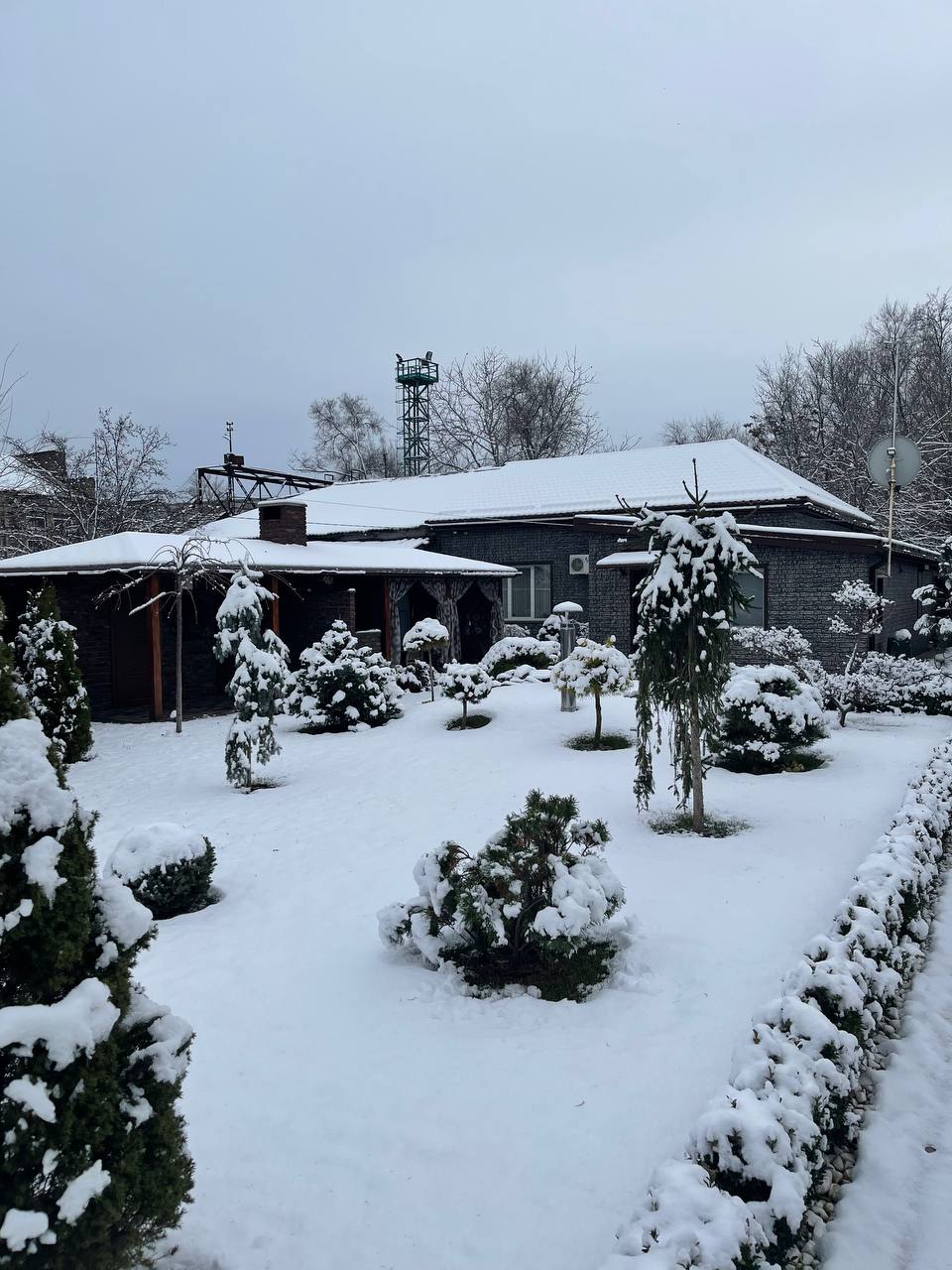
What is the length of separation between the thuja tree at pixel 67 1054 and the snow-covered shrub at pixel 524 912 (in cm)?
283

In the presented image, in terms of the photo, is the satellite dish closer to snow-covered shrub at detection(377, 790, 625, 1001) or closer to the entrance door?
snow-covered shrub at detection(377, 790, 625, 1001)

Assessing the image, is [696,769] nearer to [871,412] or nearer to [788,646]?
[788,646]

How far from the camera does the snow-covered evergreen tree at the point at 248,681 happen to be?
10.5 metres

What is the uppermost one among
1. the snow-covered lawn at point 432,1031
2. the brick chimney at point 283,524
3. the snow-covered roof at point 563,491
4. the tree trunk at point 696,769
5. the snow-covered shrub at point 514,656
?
the snow-covered roof at point 563,491

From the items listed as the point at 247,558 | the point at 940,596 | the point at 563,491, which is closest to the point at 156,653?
the point at 247,558

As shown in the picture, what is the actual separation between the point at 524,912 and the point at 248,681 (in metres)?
6.00

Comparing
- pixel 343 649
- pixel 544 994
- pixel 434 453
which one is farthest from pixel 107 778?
pixel 434 453

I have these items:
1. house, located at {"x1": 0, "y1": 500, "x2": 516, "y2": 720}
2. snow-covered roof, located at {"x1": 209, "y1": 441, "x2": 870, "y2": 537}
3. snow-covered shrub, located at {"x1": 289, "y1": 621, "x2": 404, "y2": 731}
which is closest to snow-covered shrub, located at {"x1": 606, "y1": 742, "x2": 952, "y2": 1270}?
snow-covered shrub, located at {"x1": 289, "y1": 621, "x2": 404, "y2": 731}

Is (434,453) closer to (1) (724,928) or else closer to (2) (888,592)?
(2) (888,592)

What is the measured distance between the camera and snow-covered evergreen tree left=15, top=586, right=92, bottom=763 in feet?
38.7

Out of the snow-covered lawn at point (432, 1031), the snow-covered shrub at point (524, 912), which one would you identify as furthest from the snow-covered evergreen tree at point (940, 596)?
the snow-covered shrub at point (524, 912)

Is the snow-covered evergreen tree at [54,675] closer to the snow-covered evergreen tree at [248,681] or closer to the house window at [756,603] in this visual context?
the snow-covered evergreen tree at [248,681]

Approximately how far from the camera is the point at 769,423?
40.3m

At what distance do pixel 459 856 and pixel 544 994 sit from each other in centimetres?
114
